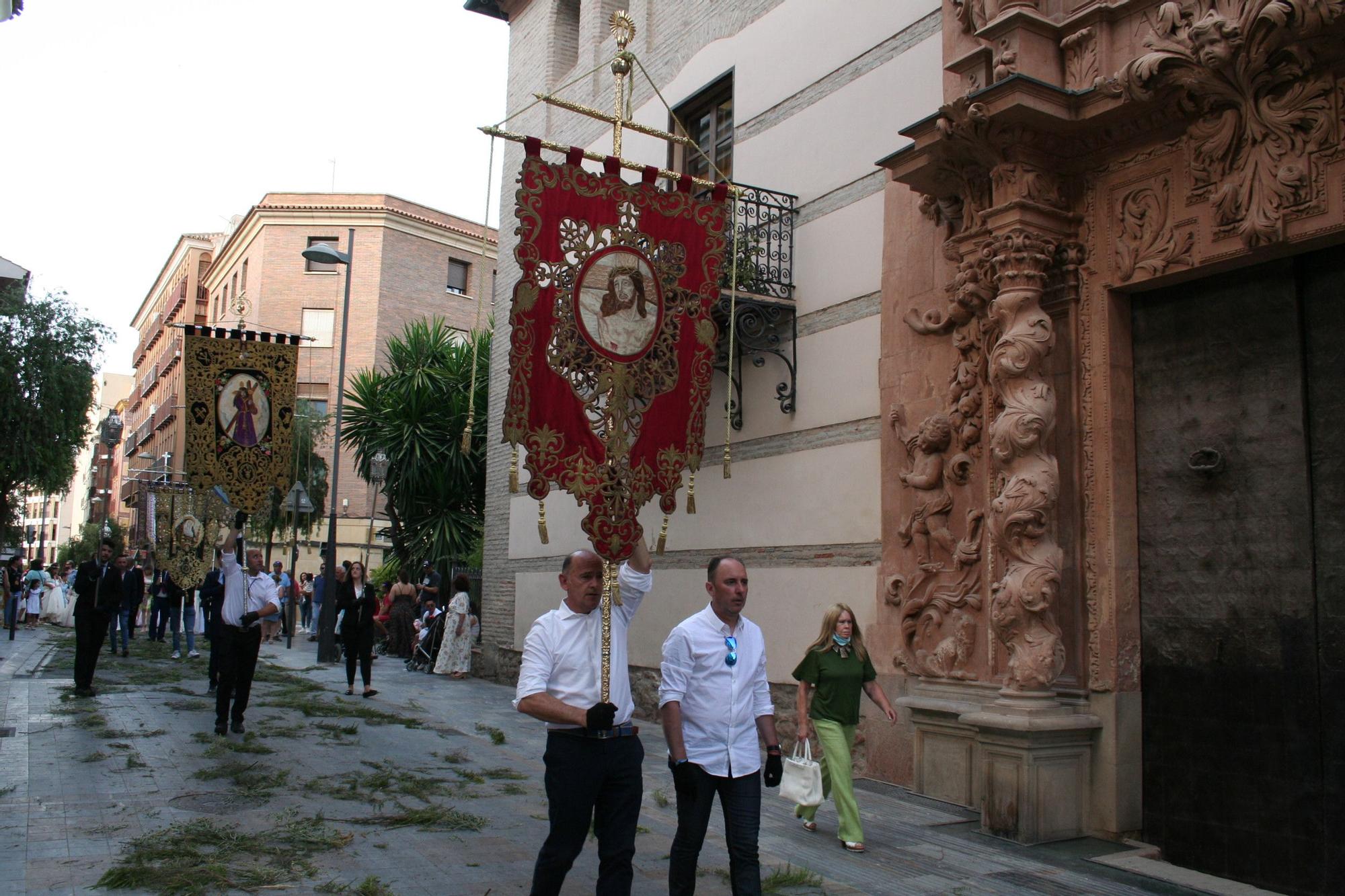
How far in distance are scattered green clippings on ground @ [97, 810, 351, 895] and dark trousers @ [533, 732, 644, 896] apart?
1.86 meters

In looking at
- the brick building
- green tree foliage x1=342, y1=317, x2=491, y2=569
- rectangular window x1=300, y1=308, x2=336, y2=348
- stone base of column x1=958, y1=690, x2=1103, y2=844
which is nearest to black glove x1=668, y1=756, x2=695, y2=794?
stone base of column x1=958, y1=690, x2=1103, y2=844

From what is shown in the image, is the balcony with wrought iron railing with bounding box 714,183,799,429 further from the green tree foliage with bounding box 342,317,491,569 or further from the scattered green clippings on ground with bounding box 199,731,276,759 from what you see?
the green tree foliage with bounding box 342,317,491,569

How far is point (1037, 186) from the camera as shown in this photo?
26.4 ft

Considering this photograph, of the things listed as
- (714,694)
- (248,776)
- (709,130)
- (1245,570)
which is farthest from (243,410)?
(1245,570)

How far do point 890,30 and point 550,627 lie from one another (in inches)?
305

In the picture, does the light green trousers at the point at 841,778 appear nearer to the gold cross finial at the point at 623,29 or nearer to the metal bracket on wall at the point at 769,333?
the metal bracket on wall at the point at 769,333

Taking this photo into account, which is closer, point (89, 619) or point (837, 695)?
point (837, 695)

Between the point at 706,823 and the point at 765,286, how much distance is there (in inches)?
285

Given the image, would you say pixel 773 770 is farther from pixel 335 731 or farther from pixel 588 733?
pixel 335 731

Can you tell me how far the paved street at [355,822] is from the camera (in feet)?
19.5

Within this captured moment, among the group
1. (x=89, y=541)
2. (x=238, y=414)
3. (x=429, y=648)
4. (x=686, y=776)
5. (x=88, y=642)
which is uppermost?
(x=238, y=414)

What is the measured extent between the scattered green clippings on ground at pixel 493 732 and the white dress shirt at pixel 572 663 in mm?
6063

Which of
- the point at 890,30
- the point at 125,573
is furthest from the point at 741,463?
the point at 125,573

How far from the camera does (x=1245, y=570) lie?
7105mm
